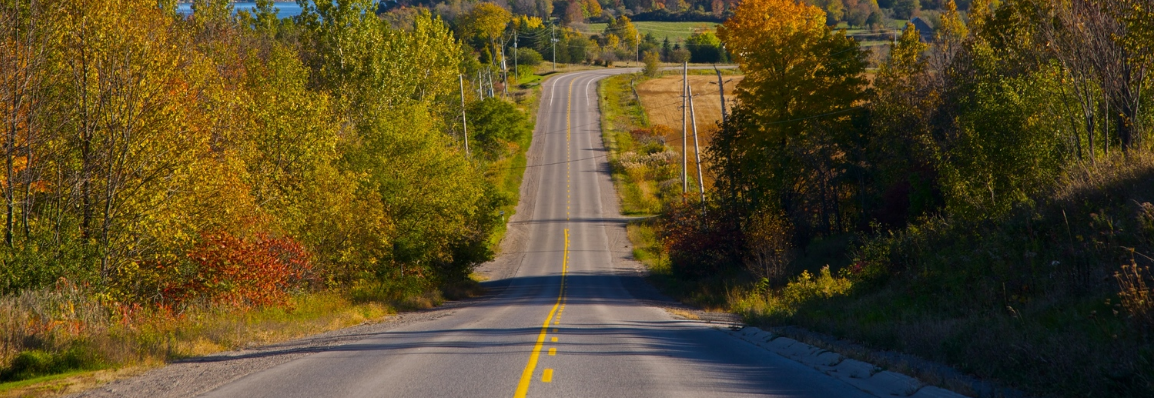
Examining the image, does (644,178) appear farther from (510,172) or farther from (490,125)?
(490,125)

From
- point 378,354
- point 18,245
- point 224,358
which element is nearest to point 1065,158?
point 378,354

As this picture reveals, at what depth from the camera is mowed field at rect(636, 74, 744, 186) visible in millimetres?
85312

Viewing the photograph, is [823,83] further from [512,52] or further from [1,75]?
[512,52]

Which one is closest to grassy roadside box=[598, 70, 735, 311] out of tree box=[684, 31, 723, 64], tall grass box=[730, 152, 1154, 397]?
tall grass box=[730, 152, 1154, 397]

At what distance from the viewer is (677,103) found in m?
101

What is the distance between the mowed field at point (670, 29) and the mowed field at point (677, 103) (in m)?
51.6

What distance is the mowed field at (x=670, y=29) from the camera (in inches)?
6993

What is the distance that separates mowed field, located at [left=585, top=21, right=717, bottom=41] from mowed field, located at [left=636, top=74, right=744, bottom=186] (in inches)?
2030

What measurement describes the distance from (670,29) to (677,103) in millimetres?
92791

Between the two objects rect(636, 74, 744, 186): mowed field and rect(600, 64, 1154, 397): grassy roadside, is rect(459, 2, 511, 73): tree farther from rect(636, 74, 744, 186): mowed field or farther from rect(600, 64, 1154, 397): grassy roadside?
rect(600, 64, 1154, 397): grassy roadside

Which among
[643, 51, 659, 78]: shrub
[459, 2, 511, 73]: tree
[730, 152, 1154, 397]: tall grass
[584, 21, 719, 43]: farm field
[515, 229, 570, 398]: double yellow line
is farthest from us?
[584, 21, 719, 43]: farm field

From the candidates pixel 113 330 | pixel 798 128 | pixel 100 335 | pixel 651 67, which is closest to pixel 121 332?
pixel 113 330

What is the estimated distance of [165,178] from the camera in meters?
20.2

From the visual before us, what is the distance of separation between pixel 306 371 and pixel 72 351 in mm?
4866
